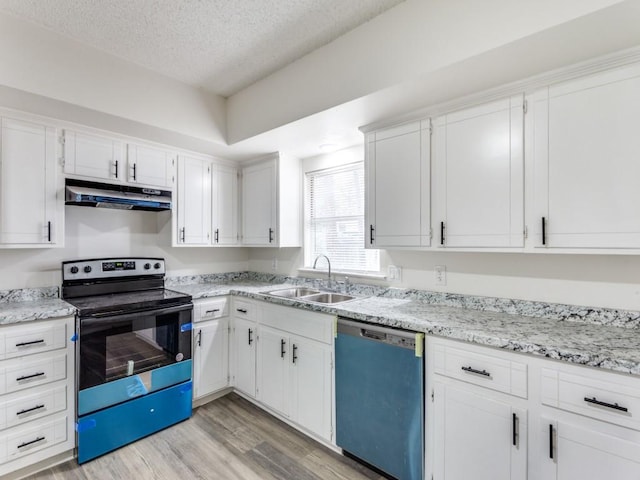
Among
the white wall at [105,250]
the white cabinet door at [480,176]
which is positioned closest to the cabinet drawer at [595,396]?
the white cabinet door at [480,176]

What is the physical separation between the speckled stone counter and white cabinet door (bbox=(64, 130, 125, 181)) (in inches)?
37.2

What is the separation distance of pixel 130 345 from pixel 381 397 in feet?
5.76

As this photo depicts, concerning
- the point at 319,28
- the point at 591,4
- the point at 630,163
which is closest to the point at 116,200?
the point at 319,28

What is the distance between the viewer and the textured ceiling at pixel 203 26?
1831 millimetres

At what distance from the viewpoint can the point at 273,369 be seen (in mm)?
2594

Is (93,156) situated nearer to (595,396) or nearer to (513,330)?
(513,330)

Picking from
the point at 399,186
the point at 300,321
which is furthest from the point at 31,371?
the point at 399,186

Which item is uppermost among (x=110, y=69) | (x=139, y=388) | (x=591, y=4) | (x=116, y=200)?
(x=110, y=69)

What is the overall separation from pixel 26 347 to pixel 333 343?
6.08ft

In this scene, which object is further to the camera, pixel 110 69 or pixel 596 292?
pixel 110 69

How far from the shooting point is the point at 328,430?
2207 millimetres

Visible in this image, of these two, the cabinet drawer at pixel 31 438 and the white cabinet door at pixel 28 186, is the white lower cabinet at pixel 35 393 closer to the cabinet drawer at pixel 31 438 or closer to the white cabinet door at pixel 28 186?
the cabinet drawer at pixel 31 438

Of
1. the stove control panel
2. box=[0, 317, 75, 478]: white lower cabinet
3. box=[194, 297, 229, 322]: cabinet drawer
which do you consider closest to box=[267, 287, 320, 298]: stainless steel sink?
box=[194, 297, 229, 322]: cabinet drawer

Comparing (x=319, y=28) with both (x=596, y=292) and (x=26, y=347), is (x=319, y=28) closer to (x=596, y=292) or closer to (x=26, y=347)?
(x=596, y=292)
